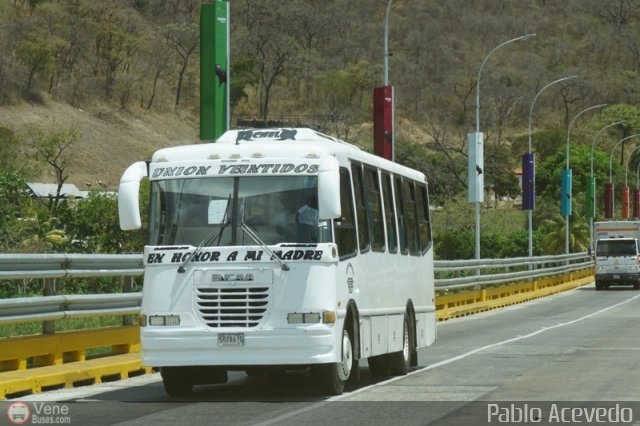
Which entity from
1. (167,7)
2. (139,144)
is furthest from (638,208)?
(167,7)

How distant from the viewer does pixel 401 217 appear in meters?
19.2

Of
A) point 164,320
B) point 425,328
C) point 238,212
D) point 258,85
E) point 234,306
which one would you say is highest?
point 258,85

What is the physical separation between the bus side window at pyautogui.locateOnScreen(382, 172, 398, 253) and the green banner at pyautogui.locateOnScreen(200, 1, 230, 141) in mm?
7296

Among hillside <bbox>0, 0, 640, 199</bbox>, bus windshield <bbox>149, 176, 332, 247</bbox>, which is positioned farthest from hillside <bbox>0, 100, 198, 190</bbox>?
bus windshield <bbox>149, 176, 332, 247</bbox>

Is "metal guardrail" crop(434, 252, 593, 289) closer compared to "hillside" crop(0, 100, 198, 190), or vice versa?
"metal guardrail" crop(434, 252, 593, 289)

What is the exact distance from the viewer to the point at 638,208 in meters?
120

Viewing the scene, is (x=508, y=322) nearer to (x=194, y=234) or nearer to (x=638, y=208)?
(x=194, y=234)

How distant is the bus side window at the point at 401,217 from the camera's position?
19.0m

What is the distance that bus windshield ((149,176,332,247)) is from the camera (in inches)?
605

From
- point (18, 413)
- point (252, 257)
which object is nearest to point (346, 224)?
point (252, 257)

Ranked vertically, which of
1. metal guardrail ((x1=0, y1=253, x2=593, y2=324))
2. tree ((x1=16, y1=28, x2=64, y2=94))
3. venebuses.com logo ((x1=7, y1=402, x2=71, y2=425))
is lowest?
venebuses.com logo ((x1=7, y1=402, x2=71, y2=425))

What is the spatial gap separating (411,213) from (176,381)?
5258 millimetres

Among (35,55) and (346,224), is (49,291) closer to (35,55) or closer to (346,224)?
(346,224)

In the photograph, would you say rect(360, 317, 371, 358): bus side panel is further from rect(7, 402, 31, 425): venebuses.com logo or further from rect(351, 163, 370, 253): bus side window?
rect(7, 402, 31, 425): venebuses.com logo
